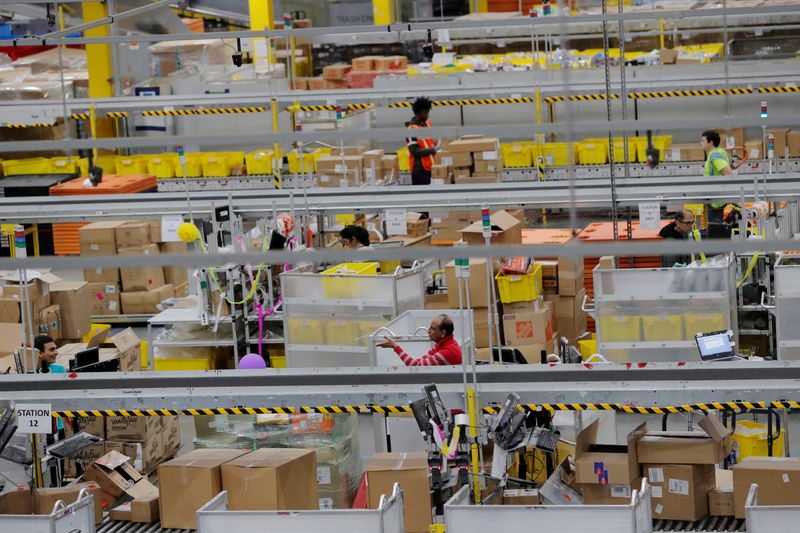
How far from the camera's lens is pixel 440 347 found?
7.76 metres

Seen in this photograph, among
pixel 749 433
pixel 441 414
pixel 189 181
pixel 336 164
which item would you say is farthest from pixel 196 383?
pixel 189 181

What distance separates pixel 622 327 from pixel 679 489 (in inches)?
80.7

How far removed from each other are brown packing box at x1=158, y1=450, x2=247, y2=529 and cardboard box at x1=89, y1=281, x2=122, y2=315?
5708 millimetres

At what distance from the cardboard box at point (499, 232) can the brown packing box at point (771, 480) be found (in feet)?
11.9

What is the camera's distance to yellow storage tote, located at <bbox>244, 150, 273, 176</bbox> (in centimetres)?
1577

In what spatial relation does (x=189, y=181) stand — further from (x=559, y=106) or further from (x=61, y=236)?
(x=559, y=106)

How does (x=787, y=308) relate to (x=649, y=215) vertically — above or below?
below

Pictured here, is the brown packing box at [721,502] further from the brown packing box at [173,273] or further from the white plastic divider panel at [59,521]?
the brown packing box at [173,273]

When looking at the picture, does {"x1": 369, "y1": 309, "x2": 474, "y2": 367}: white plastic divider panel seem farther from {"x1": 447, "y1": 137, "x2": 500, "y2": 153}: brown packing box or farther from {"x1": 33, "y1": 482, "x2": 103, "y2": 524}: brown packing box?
{"x1": 447, "y1": 137, "x2": 500, "y2": 153}: brown packing box

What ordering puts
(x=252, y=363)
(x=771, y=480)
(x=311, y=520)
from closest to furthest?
(x=311, y=520), (x=771, y=480), (x=252, y=363)

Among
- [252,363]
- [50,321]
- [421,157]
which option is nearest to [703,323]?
[252,363]

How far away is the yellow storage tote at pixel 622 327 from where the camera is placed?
8.53 metres

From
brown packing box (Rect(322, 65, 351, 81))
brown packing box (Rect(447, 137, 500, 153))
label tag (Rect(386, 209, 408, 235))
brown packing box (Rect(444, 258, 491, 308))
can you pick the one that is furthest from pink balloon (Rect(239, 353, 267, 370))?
brown packing box (Rect(322, 65, 351, 81))

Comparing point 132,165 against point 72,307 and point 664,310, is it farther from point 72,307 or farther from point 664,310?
point 664,310
